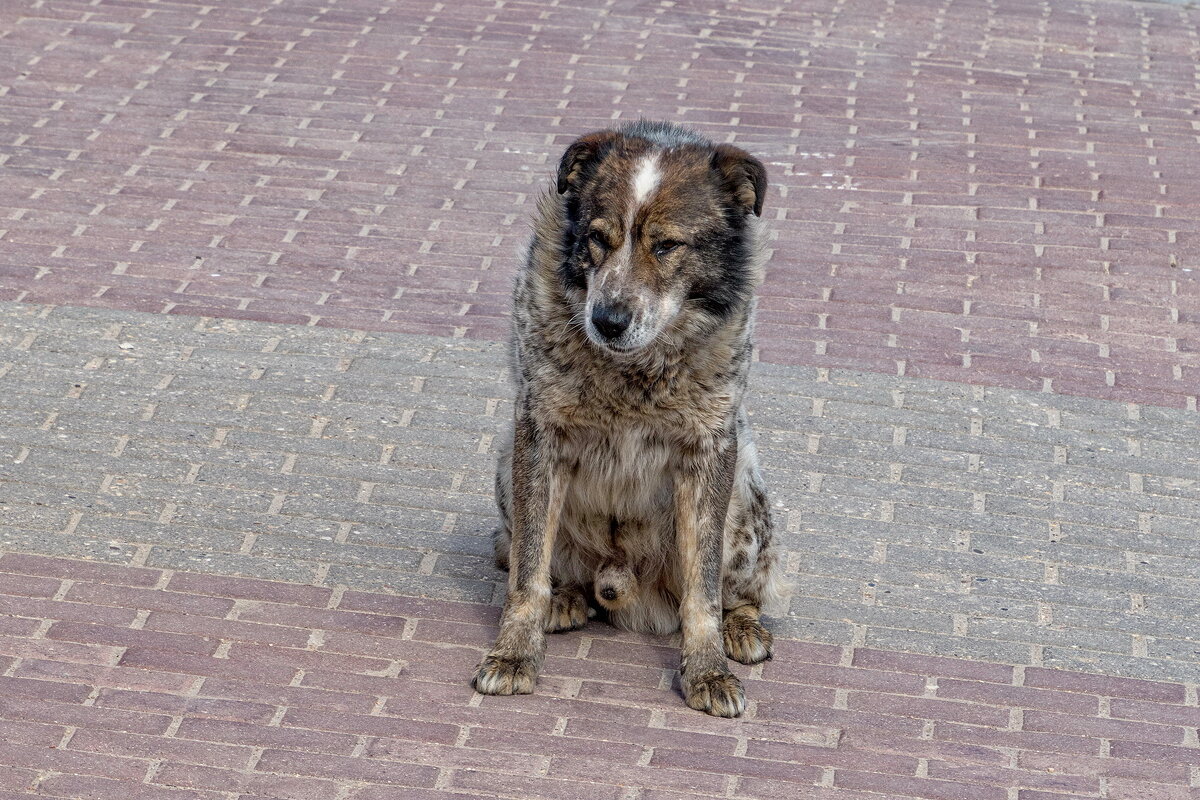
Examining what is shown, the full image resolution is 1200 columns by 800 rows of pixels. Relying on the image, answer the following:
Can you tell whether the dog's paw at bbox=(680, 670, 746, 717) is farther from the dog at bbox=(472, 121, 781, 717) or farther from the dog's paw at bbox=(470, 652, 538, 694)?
the dog's paw at bbox=(470, 652, 538, 694)

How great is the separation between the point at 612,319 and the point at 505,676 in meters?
1.17

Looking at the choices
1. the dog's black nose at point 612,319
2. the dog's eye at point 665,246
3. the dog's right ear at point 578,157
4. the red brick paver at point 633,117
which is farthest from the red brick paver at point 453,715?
the red brick paver at point 633,117

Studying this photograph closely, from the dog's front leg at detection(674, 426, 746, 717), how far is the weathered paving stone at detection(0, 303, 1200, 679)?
1.60 ft

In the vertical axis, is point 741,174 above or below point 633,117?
above

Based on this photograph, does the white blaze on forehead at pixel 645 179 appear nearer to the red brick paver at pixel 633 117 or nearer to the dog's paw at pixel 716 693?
the dog's paw at pixel 716 693

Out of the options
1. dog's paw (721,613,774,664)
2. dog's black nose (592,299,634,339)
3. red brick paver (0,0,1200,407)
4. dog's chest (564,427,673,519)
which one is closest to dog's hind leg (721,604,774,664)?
dog's paw (721,613,774,664)

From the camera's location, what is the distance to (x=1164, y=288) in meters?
7.76

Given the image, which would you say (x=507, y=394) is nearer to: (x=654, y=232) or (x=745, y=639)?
(x=745, y=639)

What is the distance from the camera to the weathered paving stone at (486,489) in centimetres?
536

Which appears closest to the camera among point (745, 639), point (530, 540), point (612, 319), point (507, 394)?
point (612, 319)

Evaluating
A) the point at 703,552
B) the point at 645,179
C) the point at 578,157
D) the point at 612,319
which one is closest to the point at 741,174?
the point at 645,179

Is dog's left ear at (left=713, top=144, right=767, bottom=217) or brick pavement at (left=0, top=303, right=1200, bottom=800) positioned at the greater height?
dog's left ear at (left=713, top=144, right=767, bottom=217)

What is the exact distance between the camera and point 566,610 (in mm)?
5125

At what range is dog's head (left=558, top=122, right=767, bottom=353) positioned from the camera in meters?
4.54
